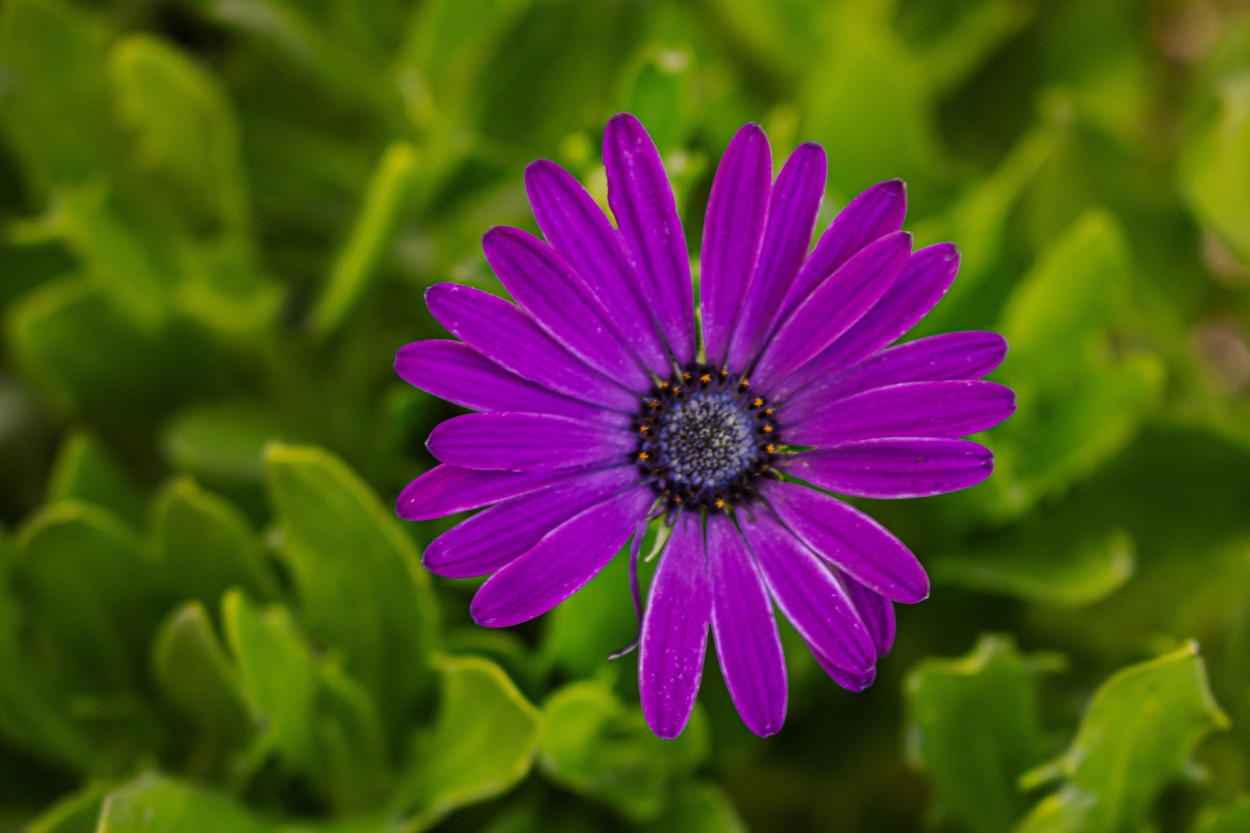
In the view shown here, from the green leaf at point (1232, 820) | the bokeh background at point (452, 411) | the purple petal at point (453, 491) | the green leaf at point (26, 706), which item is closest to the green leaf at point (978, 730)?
the bokeh background at point (452, 411)

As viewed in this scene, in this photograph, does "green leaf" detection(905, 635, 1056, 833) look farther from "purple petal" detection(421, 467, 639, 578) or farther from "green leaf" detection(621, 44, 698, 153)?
"green leaf" detection(621, 44, 698, 153)

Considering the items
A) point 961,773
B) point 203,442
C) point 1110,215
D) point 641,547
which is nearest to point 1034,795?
point 961,773

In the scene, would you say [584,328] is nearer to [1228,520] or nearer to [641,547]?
[641,547]

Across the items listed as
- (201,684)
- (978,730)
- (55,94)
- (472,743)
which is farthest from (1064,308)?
(55,94)

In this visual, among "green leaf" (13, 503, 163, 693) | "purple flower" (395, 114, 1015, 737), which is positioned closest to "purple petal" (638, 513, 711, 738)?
"purple flower" (395, 114, 1015, 737)

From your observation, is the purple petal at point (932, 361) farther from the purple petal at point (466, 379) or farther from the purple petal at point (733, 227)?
the purple petal at point (466, 379)
